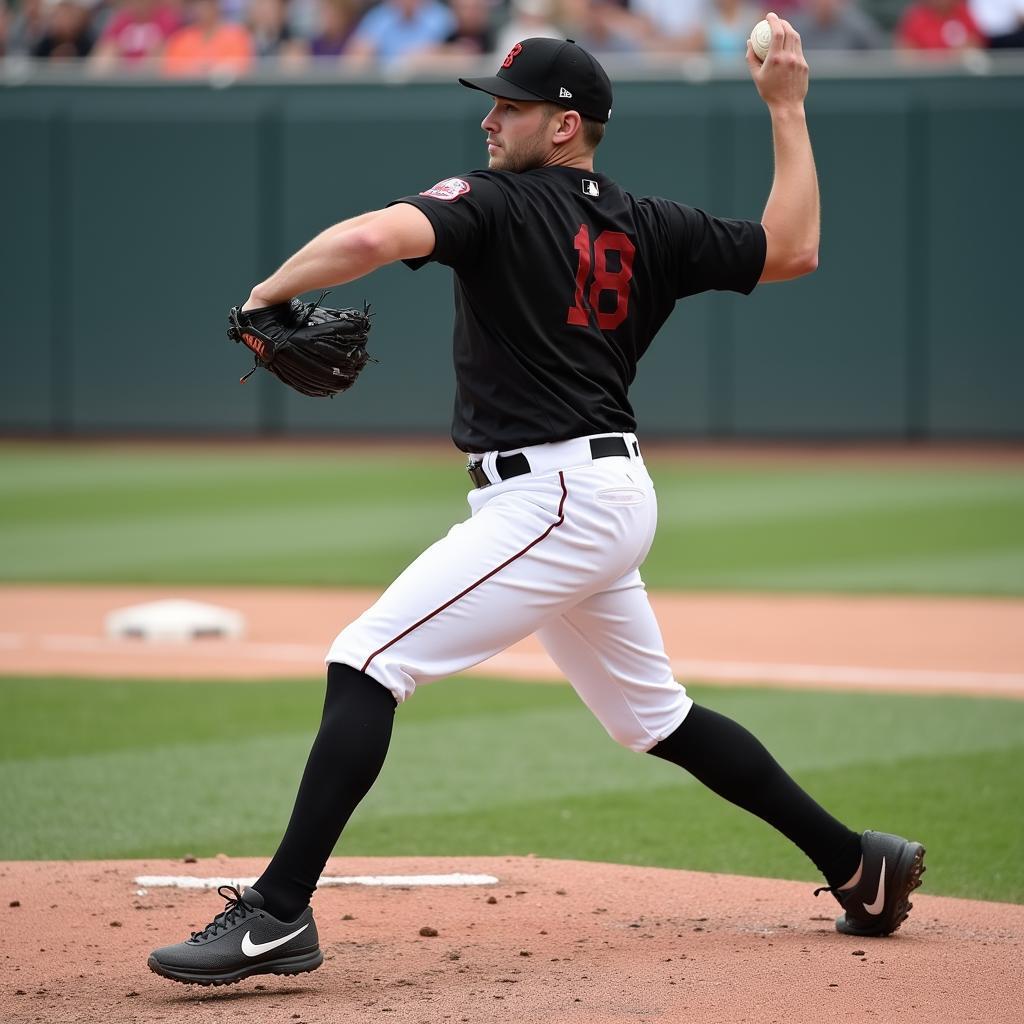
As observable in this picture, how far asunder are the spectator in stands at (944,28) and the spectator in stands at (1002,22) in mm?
105

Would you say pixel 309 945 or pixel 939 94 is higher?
pixel 939 94

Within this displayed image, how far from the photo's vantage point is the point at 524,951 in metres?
3.74

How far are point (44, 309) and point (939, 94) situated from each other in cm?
905

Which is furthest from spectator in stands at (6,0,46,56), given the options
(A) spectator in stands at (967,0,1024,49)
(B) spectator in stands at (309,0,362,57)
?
(A) spectator in stands at (967,0,1024,49)

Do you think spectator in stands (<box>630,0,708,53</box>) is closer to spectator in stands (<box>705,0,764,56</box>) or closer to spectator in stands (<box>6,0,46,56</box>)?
spectator in stands (<box>705,0,764,56</box>)

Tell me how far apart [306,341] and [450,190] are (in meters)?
0.39

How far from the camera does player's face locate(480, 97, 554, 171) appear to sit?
359 cm

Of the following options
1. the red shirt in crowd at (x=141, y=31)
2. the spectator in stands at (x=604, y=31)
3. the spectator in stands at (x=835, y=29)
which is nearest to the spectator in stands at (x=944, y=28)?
the spectator in stands at (x=835, y=29)

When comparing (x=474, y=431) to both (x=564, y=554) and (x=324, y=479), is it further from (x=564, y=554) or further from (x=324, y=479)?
(x=324, y=479)

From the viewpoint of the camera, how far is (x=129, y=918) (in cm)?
398

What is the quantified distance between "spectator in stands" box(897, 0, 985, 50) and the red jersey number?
14409 millimetres

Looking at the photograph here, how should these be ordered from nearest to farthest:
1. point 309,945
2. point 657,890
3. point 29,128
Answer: point 309,945, point 657,890, point 29,128

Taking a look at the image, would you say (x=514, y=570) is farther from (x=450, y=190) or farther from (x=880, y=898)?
(x=880, y=898)

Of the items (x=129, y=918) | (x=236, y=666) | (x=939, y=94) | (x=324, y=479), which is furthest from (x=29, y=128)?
(x=129, y=918)
